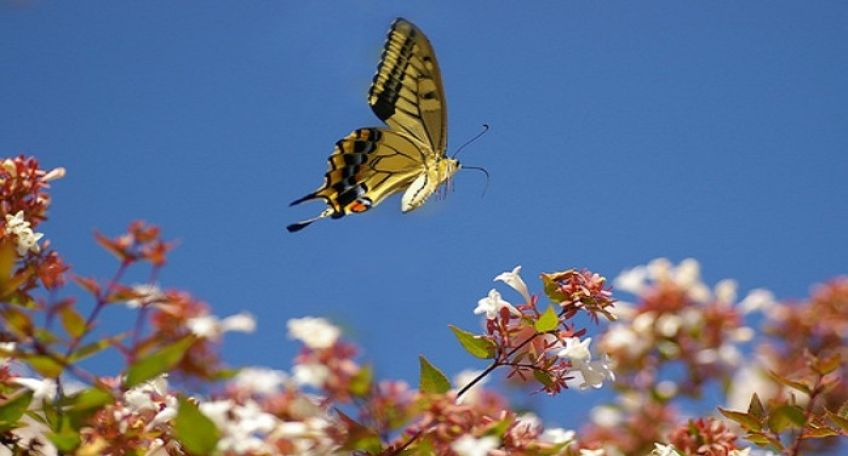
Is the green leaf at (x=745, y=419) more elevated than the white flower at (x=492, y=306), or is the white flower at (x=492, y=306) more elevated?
the white flower at (x=492, y=306)

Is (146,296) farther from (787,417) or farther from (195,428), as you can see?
(787,417)

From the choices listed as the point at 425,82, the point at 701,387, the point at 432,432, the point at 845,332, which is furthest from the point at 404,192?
the point at 845,332

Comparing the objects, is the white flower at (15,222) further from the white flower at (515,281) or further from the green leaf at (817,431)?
the green leaf at (817,431)

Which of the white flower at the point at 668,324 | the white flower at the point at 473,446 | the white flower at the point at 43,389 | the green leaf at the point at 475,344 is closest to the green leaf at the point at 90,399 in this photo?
the white flower at the point at 43,389

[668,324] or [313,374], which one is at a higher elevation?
[668,324]

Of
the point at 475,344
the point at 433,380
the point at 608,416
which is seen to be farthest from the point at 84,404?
the point at 608,416

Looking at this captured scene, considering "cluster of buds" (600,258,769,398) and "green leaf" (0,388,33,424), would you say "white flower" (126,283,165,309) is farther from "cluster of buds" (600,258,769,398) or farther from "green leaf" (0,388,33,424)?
"cluster of buds" (600,258,769,398)

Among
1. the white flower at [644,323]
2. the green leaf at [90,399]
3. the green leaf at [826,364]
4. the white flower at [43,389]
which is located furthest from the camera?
the white flower at [644,323]
